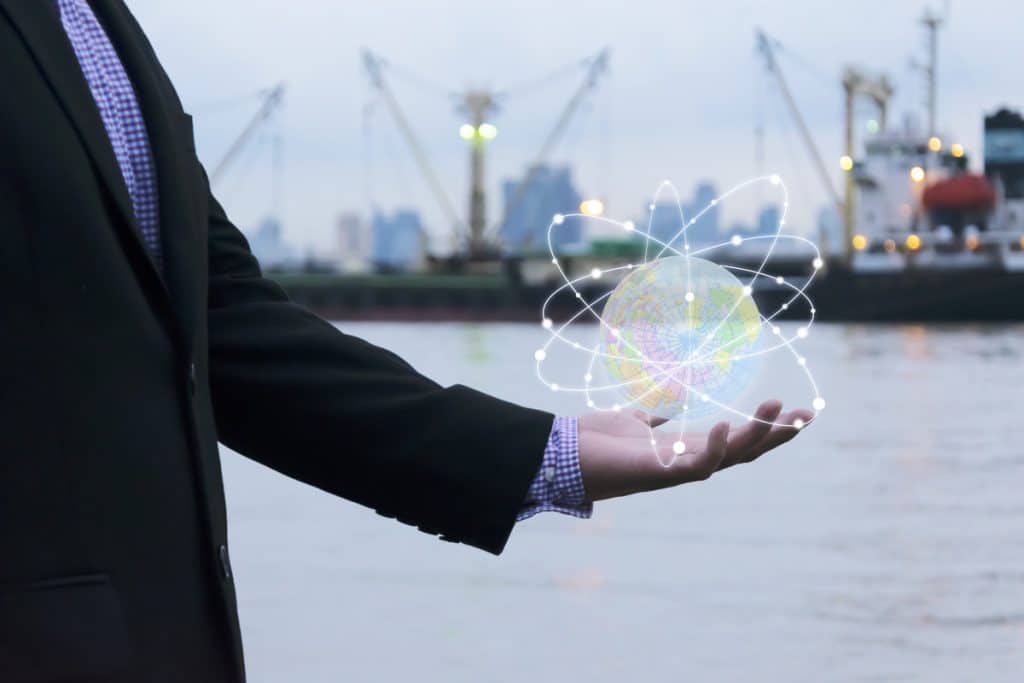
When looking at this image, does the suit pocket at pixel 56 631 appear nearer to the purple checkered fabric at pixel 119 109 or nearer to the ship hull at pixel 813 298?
the purple checkered fabric at pixel 119 109

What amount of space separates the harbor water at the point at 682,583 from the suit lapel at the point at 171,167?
5.38 metres

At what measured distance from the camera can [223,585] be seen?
6.05 feet

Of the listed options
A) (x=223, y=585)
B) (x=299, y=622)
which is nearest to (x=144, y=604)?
(x=223, y=585)

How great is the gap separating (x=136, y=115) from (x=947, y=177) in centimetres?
6785

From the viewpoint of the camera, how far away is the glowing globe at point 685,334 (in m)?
2.25

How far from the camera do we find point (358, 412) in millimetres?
2141

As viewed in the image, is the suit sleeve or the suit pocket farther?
the suit sleeve

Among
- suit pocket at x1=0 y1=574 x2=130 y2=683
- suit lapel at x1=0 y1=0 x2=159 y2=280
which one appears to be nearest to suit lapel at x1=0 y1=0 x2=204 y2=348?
suit lapel at x1=0 y1=0 x2=159 y2=280

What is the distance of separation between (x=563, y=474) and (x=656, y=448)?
175mm

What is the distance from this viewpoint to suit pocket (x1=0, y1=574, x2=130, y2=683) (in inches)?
64.9

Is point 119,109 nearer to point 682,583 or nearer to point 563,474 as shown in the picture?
point 563,474

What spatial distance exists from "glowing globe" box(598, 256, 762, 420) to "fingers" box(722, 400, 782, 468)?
30 centimetres

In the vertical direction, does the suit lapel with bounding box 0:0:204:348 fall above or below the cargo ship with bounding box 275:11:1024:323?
above

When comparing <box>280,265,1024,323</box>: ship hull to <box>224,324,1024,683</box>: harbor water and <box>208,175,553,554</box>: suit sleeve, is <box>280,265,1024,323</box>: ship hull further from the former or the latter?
<box>208,175,553,554</box>: suit sleeve
